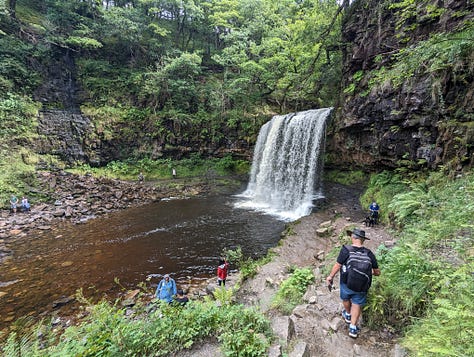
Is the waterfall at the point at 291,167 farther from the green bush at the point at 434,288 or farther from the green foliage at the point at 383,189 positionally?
the green bush at the point at 434,288

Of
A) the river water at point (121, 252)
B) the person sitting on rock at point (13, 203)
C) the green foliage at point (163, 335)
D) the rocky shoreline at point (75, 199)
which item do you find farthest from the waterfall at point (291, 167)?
the person sitting on rock at point (13, 203)

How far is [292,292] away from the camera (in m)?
5.25

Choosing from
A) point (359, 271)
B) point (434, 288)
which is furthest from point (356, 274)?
point (434, 288)

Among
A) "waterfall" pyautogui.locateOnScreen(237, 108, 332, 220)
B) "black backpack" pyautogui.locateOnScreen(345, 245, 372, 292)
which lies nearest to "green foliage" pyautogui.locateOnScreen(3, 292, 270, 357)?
"black backpack" pyautogui.locateOnScreen(345, 245, 372, 292)

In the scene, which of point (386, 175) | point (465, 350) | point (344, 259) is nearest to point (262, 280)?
point (344, 259)

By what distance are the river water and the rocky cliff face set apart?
276 inches

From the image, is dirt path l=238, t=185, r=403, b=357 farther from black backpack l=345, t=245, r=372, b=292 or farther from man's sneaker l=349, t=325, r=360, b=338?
black backpack l=345, t=245, r=372, b=292

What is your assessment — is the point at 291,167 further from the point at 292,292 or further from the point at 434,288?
the point at 434,288

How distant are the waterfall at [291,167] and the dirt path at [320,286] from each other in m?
1.73

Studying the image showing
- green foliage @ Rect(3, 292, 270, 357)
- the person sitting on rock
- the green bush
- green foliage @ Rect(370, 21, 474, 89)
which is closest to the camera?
the green bush

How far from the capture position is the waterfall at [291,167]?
14898mm

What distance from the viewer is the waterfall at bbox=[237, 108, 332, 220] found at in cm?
1490

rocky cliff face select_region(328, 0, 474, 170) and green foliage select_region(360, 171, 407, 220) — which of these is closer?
rocky cliff face select_region(328, 0, 474, 170)

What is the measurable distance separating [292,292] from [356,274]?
2359 millimetres
